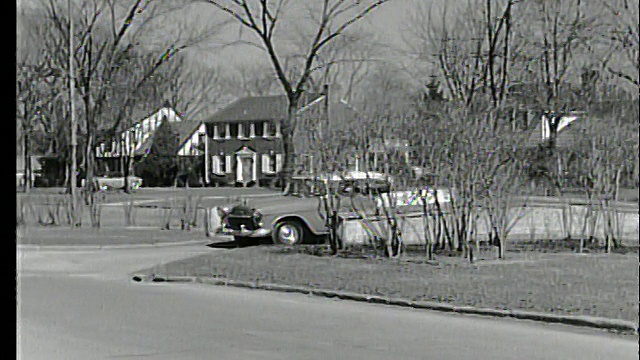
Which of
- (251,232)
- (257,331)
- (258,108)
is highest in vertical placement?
(258,108)

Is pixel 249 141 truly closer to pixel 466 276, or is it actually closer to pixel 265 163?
pixel 265 163

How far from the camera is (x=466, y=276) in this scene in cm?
1065

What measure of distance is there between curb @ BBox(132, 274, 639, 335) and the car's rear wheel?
3651 millimetres

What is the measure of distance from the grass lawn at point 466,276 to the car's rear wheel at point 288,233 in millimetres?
1097

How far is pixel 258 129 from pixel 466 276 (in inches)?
510

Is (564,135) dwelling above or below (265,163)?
above

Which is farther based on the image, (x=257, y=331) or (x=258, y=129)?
(x=258, y=129)

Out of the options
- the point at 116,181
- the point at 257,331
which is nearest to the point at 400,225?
the point at 257,331

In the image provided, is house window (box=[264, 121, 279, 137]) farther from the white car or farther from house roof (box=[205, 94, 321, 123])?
the white car

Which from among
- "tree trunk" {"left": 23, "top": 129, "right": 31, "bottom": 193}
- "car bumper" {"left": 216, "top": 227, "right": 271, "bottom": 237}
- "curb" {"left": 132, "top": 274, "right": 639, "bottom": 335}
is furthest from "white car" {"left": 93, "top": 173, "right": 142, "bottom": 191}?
"curb" {"left": 132, "top": 274, "right": 639, "bottom": 335}

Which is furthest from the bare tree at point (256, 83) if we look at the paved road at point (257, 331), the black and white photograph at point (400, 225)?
the paved road at point (257, 331)

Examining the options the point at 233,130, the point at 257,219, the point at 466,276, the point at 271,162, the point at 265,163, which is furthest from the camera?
the point at 233,130

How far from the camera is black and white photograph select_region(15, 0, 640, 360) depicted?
7656mm

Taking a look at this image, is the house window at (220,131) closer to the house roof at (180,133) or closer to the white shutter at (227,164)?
the white shutter at (227,164)
